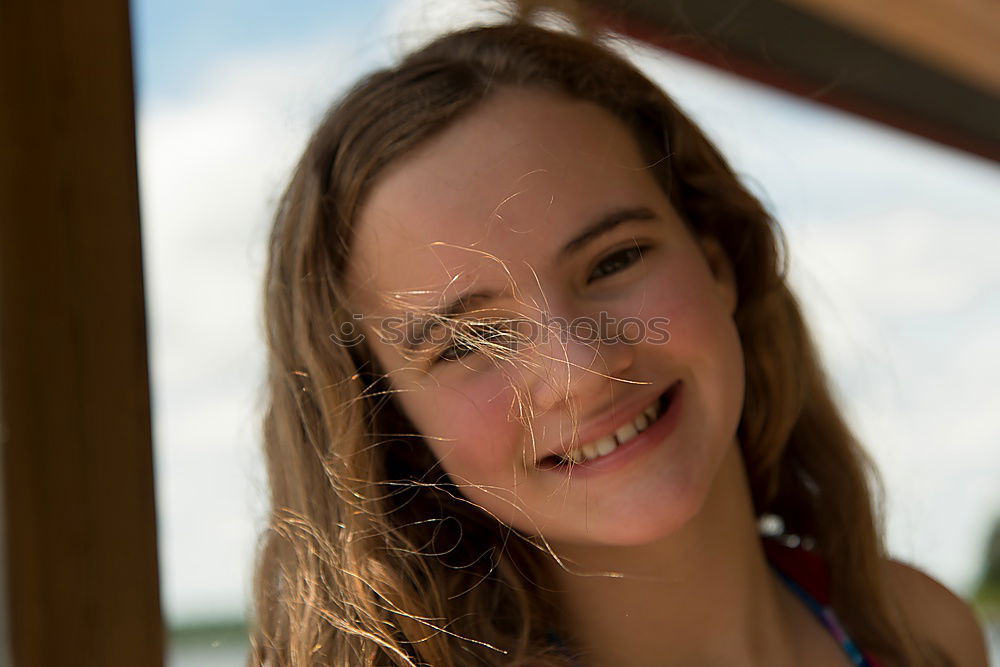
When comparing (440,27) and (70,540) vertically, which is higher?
(440,27)

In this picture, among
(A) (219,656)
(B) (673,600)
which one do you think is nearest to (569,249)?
(B) (673,600)

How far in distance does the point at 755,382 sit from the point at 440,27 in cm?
75

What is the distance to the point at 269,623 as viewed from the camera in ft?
3.69

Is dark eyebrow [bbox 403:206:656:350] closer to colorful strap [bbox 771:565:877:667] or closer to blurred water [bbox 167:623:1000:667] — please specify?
blurred water [bbox 167:623:1000:667]

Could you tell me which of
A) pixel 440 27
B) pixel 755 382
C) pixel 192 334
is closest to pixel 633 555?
pixel 755 382

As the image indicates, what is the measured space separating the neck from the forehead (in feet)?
1.38

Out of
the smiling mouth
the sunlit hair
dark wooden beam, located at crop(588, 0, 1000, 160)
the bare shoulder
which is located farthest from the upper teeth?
dark wooden beam, located at crop(588, 0, 1000, 160)

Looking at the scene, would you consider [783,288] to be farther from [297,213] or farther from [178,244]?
[178,244]

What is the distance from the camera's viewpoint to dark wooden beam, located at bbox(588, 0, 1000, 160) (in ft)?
5.66

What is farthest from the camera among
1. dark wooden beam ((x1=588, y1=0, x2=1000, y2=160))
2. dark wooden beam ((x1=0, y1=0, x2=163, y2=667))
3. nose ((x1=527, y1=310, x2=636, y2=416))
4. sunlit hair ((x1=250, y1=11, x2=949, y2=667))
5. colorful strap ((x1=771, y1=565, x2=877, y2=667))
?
dark wooden beam ((x1=588, y1=0, x2=1000, y2=160))

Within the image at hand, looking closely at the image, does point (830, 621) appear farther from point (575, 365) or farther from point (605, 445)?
point (575, 365)

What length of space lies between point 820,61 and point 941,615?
4.65ft

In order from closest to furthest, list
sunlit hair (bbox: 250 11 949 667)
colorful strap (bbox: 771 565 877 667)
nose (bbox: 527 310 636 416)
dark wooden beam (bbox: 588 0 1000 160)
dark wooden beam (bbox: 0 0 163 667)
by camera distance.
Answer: dark wooden beam (bbox: 0 0 163 667)
nose (bbox: 527 310 636 416)
sunlit hair (bbox: 250 11 949 667)
colorful strap (bbox: 771 565 877 667)
dark wooden beam (bbox: 588 0 1000 160)

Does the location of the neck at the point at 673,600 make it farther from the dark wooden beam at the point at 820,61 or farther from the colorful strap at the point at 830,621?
the dark wooden beam at the point at 820,61
